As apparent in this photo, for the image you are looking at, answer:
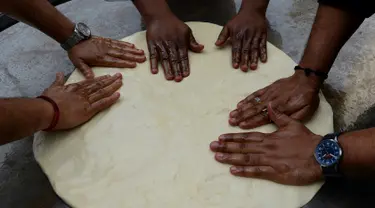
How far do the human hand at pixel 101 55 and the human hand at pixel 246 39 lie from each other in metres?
0.27

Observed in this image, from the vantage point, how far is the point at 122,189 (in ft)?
3.40

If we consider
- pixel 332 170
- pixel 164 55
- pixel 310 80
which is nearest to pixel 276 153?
pixel 332 170

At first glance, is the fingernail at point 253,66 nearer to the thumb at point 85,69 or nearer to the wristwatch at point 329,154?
the wristwatch at point 329,154

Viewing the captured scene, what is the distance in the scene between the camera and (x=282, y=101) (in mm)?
1149

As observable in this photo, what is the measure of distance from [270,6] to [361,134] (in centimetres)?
73

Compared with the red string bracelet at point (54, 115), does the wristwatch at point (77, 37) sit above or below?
above

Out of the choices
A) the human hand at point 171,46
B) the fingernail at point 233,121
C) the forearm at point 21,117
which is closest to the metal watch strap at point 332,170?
the fingernail at point 233,121

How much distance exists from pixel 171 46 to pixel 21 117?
508 mm

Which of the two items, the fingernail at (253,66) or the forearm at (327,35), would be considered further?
the fingernail at (253,66)

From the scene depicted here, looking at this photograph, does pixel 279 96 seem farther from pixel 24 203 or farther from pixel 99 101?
pixel 24 203

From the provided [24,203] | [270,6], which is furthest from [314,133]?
[24,203]

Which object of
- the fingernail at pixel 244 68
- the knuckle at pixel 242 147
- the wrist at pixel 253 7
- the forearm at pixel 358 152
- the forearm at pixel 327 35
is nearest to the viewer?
the forearm at pixel 358 152

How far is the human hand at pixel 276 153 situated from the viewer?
101 centimetres

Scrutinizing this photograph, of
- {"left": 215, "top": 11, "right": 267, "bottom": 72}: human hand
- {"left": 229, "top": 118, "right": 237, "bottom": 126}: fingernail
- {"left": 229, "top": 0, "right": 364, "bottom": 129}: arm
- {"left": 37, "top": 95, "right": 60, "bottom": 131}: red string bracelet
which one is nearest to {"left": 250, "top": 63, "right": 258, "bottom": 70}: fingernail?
{"left": 215, "top": 11, "right": 267, "bottom": 72}: human hand
